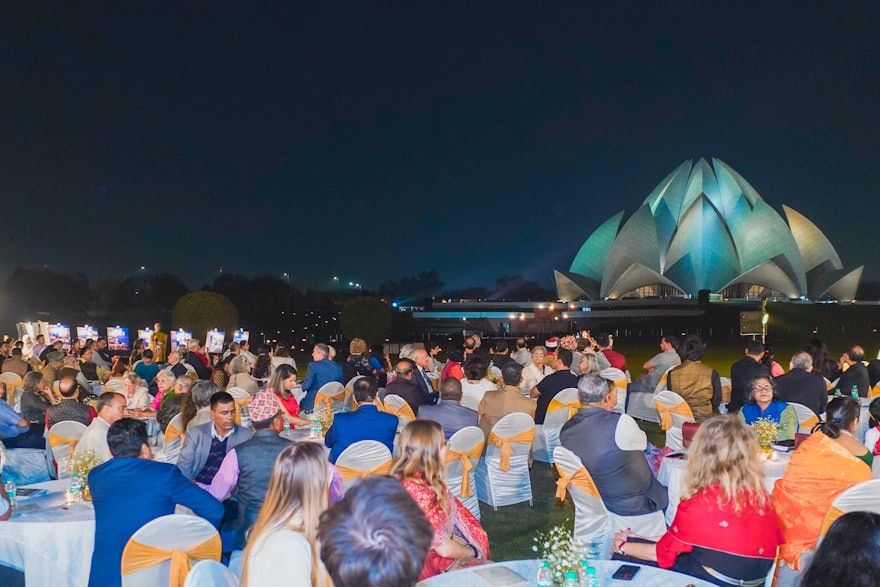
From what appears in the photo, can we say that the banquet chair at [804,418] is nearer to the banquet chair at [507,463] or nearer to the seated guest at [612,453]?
the banquet chair at [507,463]

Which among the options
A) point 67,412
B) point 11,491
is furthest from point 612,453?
point 67,412

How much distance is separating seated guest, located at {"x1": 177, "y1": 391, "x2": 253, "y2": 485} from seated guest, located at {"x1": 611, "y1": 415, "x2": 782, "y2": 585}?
2860 millimetres

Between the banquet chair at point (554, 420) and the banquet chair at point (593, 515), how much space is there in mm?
2955

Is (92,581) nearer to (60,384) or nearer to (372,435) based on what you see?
(372,435)

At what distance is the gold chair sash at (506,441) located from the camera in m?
6.14

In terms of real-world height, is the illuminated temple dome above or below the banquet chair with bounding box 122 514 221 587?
above

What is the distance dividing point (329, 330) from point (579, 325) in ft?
41.4

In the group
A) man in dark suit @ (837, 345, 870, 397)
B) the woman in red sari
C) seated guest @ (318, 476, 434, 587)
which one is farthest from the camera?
man in dark suit @ (837, 345, 870, 397)

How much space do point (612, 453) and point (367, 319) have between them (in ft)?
70.3

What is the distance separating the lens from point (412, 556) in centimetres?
152

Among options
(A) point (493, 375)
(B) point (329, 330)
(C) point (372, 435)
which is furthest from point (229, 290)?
(C) point (372, 435)

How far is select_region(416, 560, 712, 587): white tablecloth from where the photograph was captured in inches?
111

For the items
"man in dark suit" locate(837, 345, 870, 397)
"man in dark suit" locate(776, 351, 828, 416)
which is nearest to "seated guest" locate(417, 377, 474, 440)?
"man in dark suit" locate(776, 351, 828, 416)

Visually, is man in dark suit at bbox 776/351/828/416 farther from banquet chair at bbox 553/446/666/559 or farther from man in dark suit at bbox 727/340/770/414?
banquet chair at bbox 553/446/666/559
